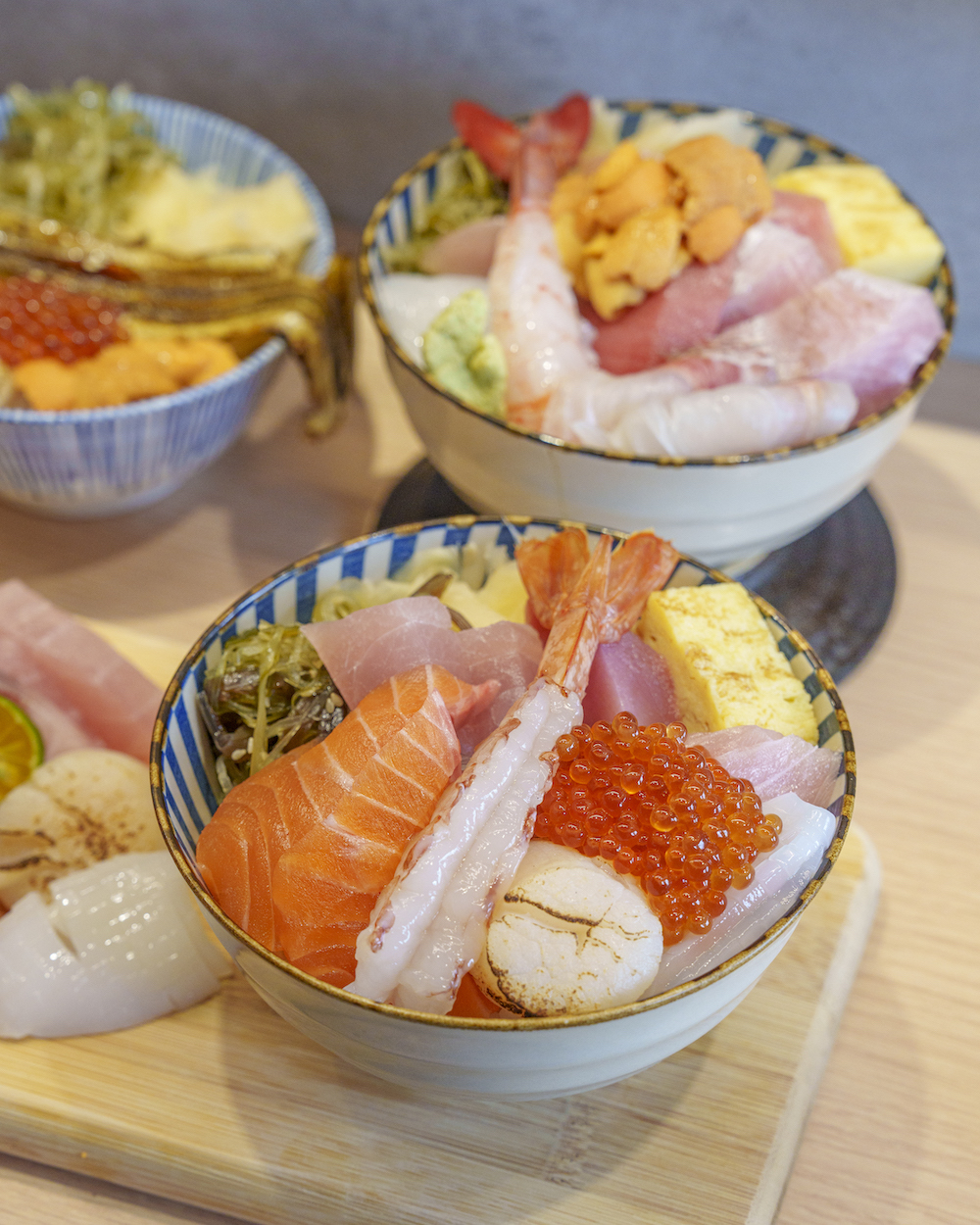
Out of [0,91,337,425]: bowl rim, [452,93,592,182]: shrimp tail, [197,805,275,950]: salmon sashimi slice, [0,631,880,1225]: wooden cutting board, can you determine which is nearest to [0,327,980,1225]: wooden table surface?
[0,631,880,1225]: wooden cutting board

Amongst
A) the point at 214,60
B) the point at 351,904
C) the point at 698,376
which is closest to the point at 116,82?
the point at 214,60

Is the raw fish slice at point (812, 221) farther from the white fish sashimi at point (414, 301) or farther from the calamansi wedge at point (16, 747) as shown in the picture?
the calamansi wedge at point (16, 747)

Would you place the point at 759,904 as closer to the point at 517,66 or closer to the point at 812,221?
the point at 812,221

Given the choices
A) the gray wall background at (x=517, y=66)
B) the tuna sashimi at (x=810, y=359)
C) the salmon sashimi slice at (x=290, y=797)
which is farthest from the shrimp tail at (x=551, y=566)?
the gray wall background at (x=517, y=66)

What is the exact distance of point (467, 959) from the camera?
698 mm

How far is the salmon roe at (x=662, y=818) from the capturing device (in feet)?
2.35

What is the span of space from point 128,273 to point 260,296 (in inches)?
8.1

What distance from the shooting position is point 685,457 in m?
1.07

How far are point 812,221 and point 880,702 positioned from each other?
548 mm

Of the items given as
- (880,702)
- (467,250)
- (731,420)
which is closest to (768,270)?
(731,420)

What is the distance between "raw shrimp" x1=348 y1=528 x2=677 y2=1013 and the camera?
69 cm

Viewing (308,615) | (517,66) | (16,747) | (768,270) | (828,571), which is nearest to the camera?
(308,615)

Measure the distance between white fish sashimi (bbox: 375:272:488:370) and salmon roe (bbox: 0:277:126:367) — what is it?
395 millimetres

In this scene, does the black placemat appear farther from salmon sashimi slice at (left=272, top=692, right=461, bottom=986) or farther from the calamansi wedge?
salmon sashimi slice at (left=272, top=692, right=461, bottom=986)
